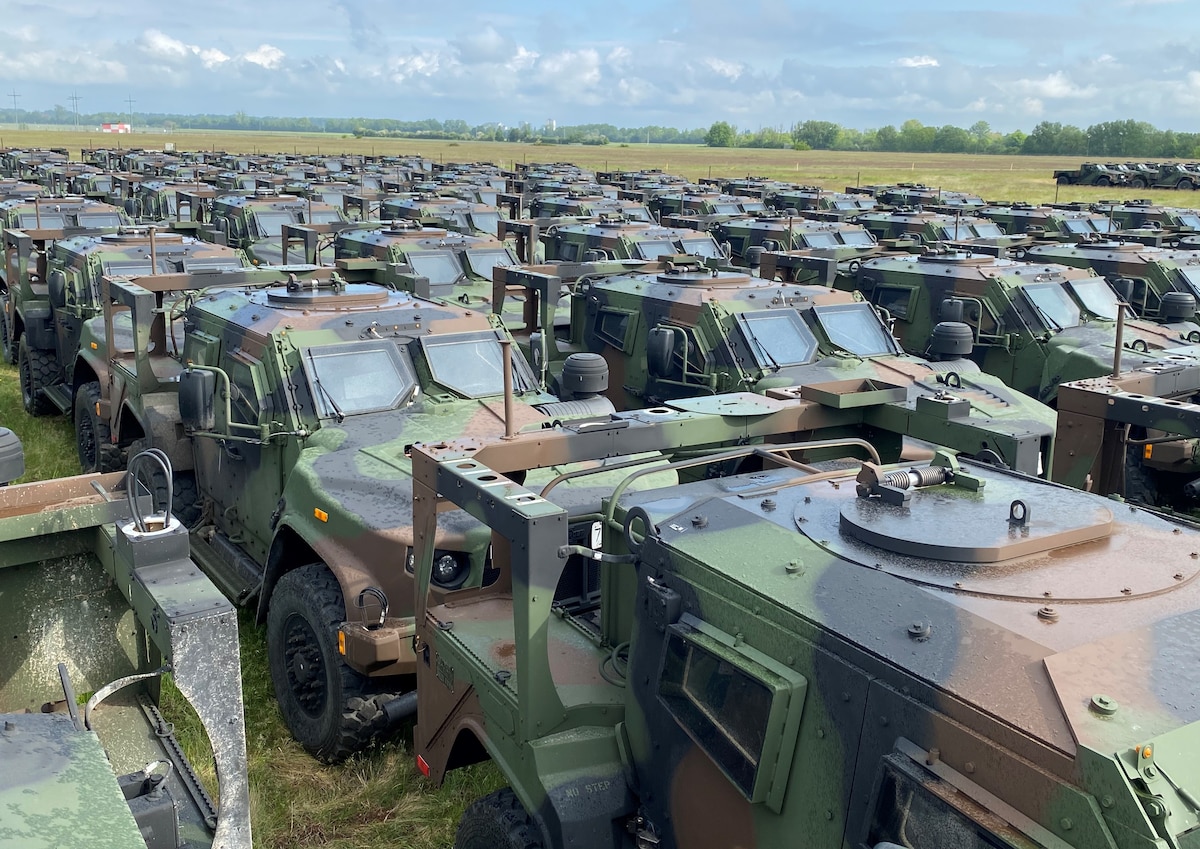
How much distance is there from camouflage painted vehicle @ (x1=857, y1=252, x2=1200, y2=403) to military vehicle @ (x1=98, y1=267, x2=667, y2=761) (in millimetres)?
5966

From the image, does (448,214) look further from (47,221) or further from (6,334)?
(6,334)

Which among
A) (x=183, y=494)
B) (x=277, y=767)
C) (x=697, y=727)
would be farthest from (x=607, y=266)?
(x=697, y=727)

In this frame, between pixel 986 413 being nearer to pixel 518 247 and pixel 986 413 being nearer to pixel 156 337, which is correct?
pixel 156 337

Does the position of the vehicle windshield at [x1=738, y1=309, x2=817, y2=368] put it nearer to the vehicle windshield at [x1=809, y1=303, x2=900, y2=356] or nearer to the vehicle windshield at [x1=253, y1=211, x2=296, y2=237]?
the vehicle windshield at [x1=809, y1=303, x2=900, y2=356]

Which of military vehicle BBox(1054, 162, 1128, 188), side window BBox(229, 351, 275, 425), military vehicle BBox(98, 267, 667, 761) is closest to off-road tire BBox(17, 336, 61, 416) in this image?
military vehicle BBox(98, 267, 667, 761)

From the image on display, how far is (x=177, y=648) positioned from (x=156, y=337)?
A: 627 centimetres

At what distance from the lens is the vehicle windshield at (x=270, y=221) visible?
1967 centimetres

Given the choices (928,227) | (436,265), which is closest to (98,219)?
(436,265)

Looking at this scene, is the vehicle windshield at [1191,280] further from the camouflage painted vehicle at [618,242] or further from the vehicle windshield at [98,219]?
the vehicle windshield at [98,219]

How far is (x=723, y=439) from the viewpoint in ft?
16.2

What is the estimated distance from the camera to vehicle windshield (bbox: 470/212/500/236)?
21.3 metres

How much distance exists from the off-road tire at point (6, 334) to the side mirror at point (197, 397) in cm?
873

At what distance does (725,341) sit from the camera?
9695mm

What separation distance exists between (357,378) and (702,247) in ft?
33.0
